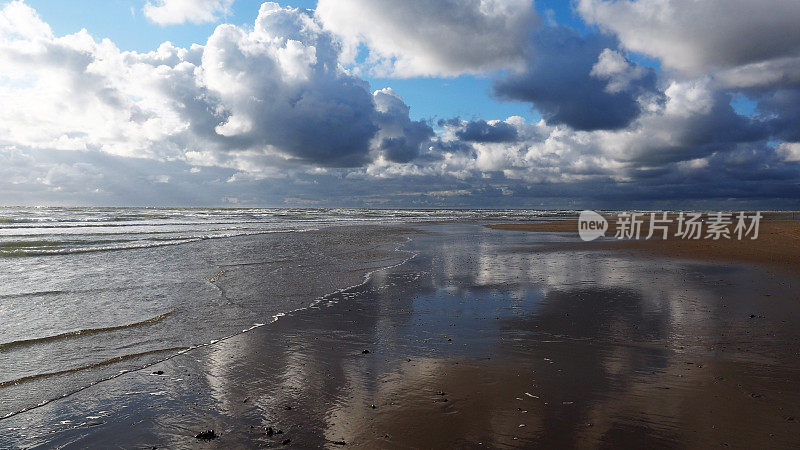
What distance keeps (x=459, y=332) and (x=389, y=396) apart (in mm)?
3767

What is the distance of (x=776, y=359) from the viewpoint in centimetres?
790

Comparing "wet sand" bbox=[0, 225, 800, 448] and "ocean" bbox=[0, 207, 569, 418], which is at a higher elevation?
"wet sand" bbox=[0, 225, 800, 448]

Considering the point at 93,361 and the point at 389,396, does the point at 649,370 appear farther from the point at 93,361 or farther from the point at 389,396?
the point at 93,361

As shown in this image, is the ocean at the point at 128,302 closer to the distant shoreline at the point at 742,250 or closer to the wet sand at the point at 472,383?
the wet sand at the point at 472,383

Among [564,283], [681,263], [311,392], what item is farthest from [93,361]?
[681,263]

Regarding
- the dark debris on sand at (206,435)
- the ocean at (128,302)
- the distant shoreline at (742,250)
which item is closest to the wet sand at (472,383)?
the dark debris on sand at (206,435)

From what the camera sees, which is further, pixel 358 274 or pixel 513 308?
pixel 358 274

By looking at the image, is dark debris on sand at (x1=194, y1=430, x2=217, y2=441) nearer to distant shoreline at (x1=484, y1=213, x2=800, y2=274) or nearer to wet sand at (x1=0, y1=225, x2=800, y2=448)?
wet sand at (x1=0, y1=225, x2=800, y2=448)

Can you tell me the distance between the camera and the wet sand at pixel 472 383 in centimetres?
541

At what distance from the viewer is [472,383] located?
694 cm

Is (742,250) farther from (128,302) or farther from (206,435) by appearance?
(128,302)

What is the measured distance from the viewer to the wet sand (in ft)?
17.7

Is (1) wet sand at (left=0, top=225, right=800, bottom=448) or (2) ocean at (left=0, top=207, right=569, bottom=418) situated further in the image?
(2) ocean at (left=0, top=207, right=569, bottom=418)

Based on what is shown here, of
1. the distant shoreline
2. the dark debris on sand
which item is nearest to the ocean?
the dark debris on sand
